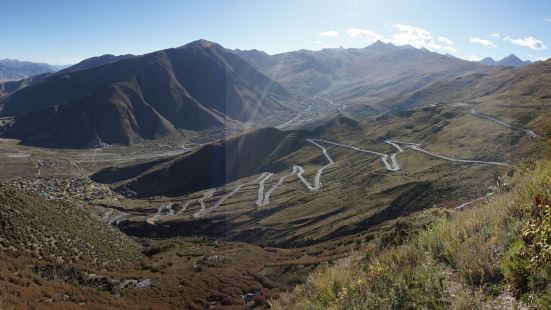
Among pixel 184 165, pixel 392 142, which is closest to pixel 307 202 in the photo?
pixel 392 142

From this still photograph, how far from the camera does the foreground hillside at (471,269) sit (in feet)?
27.3

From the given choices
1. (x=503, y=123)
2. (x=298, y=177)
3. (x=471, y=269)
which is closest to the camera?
(x=471, y=269)

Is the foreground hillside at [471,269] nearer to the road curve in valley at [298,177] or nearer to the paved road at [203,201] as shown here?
the road curve in valley at [298,177]

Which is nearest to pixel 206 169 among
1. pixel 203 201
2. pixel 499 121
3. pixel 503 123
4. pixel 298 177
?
pixel 203 201

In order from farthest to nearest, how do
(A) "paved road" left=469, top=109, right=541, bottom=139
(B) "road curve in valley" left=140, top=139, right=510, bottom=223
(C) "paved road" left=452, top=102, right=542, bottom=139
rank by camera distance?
1. (B) "road curve in valley" left=140, top=139, right=510, bottom=223
2. (C) "paved road" left=452, top=102, right=542, bottom=139
3. (A) "paved road" left=469, top=109, right=541, bottom=139

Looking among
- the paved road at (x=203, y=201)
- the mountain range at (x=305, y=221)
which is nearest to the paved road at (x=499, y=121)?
the mountain range at (x=305, y=221)

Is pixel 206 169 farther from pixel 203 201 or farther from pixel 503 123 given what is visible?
pixel 503 123

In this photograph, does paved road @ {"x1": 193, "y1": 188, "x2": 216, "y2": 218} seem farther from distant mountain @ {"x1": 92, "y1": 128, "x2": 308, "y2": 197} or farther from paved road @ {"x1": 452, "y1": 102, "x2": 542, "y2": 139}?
paved road @ {"x1": 452, "y1": 102, "x2": 542, "y2": 139}

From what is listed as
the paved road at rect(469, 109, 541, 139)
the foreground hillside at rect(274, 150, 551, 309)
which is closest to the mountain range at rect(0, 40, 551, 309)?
the foreground hillside at rect(274, 150, 551, 309)

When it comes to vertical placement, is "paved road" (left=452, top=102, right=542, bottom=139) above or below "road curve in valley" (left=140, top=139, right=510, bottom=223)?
above

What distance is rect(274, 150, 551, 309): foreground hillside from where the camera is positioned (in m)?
8.33

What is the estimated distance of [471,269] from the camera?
1009 centimetres

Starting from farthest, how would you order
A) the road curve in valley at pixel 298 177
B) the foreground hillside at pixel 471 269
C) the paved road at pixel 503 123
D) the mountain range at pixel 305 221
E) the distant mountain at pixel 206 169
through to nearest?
the distant mountain at pixel 206 169, the road curve in valley at pixel 298 177, the paved road at pixel 503 123, the mountain range at pixel 305 221, the foreground hillside at pixel 471 269

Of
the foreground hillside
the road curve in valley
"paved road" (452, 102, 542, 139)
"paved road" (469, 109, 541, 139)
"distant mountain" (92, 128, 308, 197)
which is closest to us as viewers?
the foreground hillside
